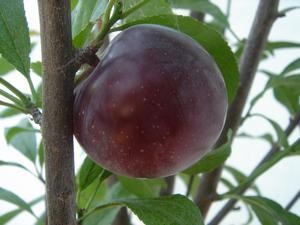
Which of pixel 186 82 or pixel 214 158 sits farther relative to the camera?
pixel 214 158

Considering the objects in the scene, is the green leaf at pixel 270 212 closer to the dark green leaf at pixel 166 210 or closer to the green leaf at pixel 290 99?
the dark green leaf at pixel 166 210

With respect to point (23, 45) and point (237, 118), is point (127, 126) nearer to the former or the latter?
point (23, 45)

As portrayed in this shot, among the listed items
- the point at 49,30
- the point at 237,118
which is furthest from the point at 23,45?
the point at 237,118

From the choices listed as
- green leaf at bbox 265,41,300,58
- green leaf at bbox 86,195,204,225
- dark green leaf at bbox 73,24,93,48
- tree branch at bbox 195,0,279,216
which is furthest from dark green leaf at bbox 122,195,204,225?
green leaf at bbox 265,41,300,58

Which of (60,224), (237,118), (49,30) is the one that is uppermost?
(49,30)

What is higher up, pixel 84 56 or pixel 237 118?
pixel 84 56

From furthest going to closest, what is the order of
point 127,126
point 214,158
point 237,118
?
point 237,118 < point 214,158 < point 127,126
